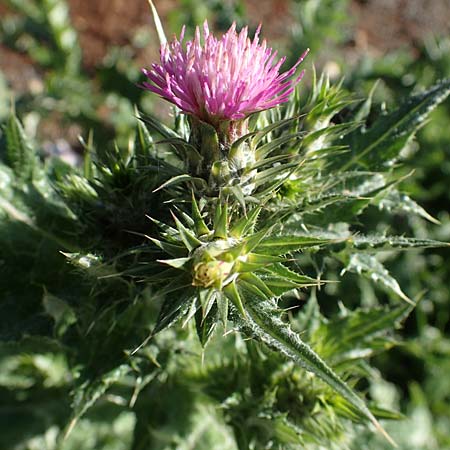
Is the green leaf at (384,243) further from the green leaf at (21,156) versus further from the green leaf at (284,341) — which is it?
the green leaf at (21,156)

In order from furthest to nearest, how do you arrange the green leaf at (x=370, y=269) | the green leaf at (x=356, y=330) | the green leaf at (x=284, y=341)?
the green leaf at (x=356, y=330) → the green leaf at (x=370, y=269) → the green leaf at (x=284, y=341)

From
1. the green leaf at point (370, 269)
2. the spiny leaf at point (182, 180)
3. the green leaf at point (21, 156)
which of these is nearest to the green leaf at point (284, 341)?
the spiny leaf at point (182, 180)

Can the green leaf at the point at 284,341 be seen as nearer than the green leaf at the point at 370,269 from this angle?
Yes

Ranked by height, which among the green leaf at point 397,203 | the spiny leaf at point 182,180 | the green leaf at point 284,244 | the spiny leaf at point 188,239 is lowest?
the spiny leaf at point 188,239

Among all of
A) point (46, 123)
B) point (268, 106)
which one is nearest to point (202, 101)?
point (268, 106)

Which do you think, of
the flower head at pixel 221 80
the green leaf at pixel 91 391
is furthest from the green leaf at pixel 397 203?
the green leaf at pixel 91 391

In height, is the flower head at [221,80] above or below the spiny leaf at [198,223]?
above

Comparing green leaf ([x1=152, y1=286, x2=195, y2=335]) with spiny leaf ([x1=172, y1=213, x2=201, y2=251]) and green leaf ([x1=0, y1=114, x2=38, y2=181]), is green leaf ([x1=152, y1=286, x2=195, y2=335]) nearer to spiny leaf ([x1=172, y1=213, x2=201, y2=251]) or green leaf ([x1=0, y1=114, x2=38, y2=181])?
spiny leaf ([x1=172, y1=213, x2=201, y2=251])

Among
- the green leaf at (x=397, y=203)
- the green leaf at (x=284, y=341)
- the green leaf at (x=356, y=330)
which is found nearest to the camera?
the green leaf at (x=284, y=341)
